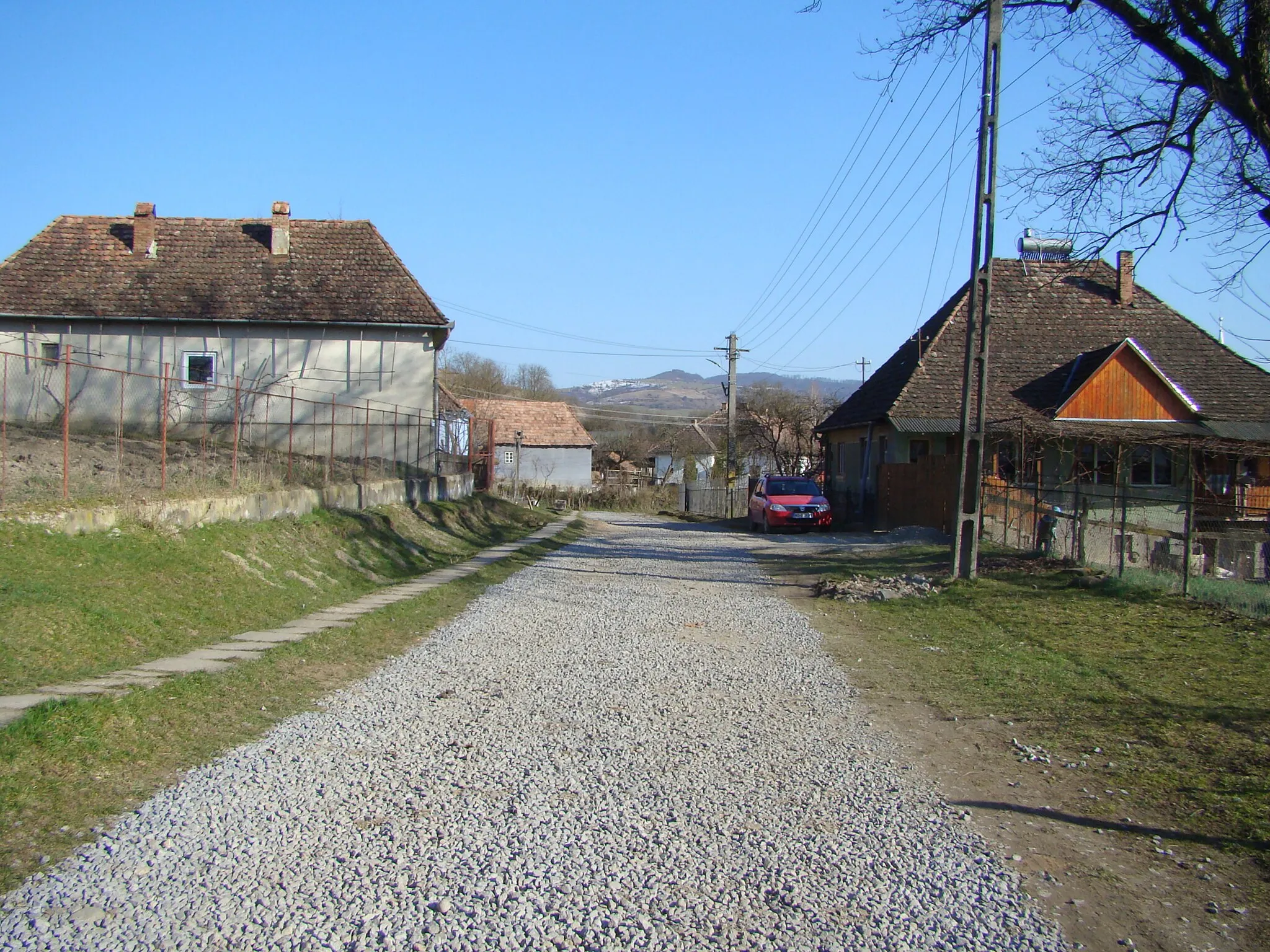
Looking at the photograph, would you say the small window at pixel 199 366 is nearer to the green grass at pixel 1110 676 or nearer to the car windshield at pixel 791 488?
the car windshield at pixel 791 488

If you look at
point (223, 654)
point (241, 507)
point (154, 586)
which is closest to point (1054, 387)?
point (241, 507)

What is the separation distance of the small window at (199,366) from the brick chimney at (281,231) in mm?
3789

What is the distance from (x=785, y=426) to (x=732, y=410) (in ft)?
26.6

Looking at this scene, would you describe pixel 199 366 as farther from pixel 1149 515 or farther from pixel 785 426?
pixel 785 426

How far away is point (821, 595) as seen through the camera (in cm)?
1538

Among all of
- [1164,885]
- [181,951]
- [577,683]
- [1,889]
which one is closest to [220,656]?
[577,683]

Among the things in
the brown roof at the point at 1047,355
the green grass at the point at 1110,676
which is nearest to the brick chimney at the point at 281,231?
the brown roof at the point at 1047,355

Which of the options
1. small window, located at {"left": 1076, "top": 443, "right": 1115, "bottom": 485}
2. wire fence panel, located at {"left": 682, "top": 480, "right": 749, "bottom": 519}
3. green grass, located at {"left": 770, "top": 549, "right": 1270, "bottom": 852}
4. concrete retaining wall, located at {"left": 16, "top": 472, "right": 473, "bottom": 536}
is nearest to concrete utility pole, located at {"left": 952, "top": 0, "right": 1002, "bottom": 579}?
green grass, located at {"left": 770, "top": 549, "right": 1270, "bottom": 852}

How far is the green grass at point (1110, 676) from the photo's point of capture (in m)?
6.09

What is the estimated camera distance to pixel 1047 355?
30.8 m

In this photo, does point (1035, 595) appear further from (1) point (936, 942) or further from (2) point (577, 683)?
(1) point (936, 942)

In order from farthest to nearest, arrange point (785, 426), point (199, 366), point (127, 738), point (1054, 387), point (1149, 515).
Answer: point (785, 426)
point (1054, 387)
point (199, 366)
point (1149, 515)
point (127, 738)

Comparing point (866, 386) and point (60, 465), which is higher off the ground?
point (866, 386)

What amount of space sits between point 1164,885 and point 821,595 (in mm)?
10774
